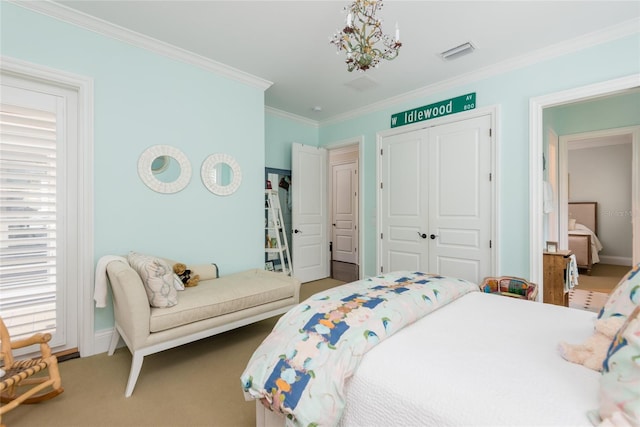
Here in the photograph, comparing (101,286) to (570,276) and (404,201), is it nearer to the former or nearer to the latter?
(404,201)

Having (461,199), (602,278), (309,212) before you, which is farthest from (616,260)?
(309,212)

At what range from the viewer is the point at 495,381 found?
0.95 meters

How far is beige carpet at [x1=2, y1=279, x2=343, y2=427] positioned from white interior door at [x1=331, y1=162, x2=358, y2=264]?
4.33m

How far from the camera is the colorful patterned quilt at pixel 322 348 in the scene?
105cm

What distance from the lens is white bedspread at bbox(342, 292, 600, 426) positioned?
848mm

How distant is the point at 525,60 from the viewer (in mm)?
2975

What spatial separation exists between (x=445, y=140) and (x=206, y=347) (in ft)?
11.2

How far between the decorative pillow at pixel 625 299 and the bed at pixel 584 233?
5271mm

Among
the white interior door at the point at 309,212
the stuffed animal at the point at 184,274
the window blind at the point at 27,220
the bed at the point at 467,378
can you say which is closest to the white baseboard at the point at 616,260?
the white interior door at the point at 309,212

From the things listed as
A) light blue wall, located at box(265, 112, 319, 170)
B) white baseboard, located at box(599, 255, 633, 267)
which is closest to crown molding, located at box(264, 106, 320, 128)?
light blue wall, located at box(265, 112, 319, 170)

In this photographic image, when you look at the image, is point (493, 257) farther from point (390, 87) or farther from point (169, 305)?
point (169, 305)

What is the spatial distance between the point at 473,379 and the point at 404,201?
3149 mm

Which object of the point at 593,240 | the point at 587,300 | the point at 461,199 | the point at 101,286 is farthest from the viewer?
the point at 593,240

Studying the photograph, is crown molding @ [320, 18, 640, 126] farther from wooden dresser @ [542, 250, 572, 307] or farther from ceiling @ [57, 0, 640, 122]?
wooden dresser @ [542, 250, 572, 307]
